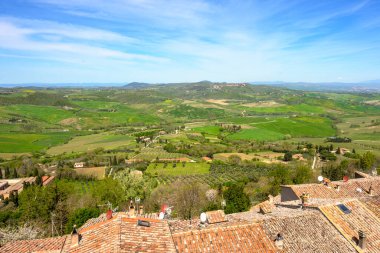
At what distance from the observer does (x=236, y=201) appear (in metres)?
34.8

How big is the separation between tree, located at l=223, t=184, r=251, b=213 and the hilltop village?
568 inches

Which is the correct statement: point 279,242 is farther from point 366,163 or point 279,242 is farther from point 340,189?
point 366,163

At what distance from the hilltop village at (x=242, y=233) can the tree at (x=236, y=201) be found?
1444cm

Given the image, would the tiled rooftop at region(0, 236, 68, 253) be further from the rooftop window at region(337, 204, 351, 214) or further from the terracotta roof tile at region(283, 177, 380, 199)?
the terracotta roof tile at region(283, 177, 380, 199)

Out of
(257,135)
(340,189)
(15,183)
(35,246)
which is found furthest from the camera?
(257,135)

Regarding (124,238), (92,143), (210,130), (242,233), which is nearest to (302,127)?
(210,130)

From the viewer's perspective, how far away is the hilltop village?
11703 millimetres

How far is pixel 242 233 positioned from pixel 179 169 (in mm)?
59746

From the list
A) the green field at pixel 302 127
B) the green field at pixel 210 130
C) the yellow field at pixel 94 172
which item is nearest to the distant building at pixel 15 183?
the yellow field at pixel 94 172

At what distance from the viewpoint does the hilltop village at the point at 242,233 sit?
11.7 m

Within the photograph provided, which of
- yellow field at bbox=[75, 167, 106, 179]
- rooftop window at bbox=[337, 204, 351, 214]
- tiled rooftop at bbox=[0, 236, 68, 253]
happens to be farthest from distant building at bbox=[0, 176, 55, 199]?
rooftop window at bbox=[337, 204, 351, 214]

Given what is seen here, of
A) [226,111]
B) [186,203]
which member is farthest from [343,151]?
[226,111]

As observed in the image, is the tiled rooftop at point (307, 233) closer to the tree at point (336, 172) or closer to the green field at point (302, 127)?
the tree at point (336, 172)

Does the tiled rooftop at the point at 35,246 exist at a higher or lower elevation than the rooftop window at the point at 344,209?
lower
